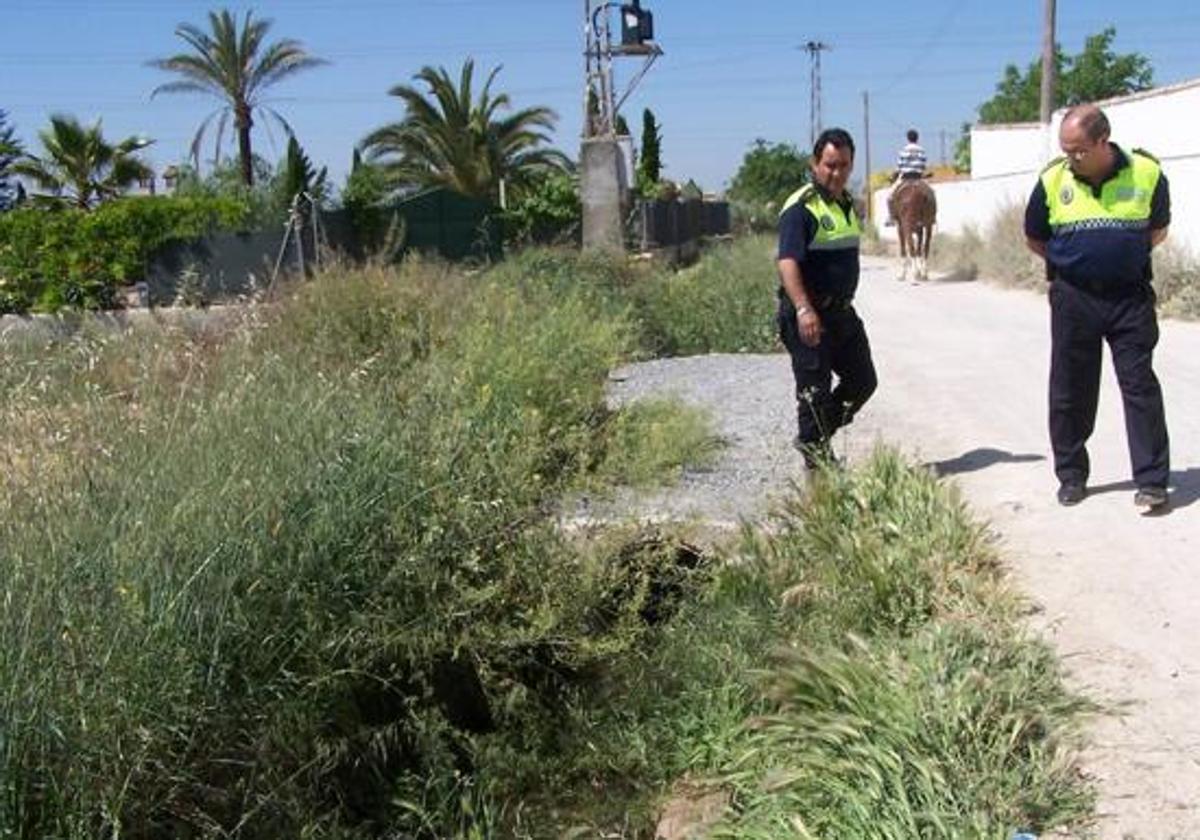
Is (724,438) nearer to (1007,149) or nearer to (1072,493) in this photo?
(1072,493)

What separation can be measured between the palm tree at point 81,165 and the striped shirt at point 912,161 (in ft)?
81.2

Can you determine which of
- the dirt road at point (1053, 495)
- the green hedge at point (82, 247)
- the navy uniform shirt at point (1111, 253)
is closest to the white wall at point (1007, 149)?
the dirt road at point (1053, 495)

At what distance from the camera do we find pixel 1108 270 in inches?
224

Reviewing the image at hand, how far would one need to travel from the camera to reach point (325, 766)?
166 inches

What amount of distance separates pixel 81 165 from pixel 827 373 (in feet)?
119

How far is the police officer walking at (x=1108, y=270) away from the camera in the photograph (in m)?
5.68

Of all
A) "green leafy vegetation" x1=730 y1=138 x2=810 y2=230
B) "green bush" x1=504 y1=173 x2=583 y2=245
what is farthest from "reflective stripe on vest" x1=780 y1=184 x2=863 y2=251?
"green leafy vegetation" x1=730 y1=138 x2=810 y2=230

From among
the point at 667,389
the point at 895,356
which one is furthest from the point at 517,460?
the point at 895,356

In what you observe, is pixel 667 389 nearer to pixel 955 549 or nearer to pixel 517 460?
pixel 517 460

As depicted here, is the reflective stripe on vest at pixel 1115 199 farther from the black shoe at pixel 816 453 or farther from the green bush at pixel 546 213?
the green bush at pixel 546 213

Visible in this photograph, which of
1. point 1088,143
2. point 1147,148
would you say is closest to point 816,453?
point 1088,143

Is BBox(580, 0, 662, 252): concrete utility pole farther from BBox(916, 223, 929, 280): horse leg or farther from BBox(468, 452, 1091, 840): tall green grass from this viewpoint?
BBox(468, 452, 1091, 840): tall green grass

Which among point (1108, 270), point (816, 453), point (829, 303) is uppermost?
point (1108, 270)

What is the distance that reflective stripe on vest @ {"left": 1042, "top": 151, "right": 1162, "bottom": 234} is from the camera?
18.7 feet
